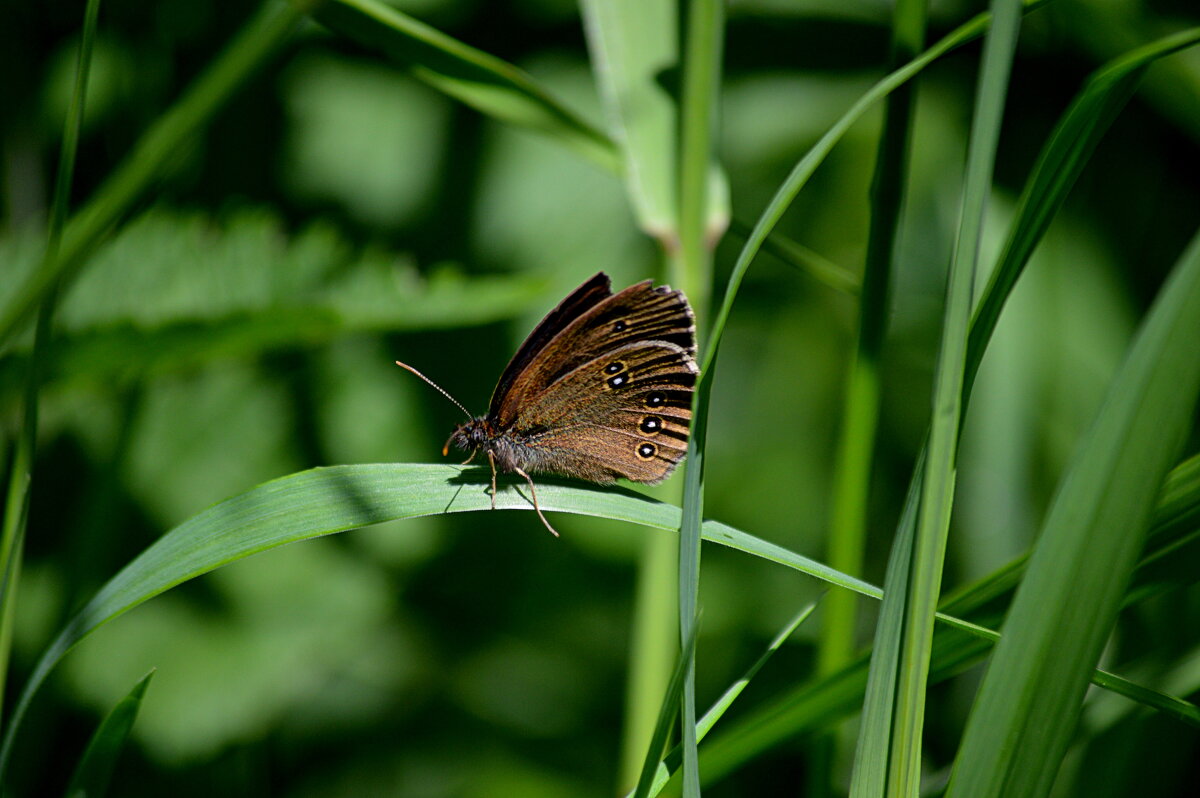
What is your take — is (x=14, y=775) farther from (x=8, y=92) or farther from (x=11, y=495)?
(x=8, y=92)

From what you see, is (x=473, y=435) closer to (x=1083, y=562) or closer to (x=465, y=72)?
(x=465, y=72)

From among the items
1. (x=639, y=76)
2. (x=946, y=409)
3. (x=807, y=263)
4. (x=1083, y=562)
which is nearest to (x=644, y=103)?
(x=639, y=76)

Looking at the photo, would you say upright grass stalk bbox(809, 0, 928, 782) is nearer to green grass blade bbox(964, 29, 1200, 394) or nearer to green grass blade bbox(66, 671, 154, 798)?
green grass blade bbox(964, 29, 1200, 394)

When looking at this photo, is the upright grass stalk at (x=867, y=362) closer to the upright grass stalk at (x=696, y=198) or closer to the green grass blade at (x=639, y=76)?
the upright grass stalk at (x=696, y=198)

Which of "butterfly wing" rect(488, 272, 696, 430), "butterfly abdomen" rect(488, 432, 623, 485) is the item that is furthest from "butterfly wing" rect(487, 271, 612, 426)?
"butterfly abdomen" rect(488, 432, 623, 485)

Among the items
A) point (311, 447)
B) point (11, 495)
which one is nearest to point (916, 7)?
point (11, 495)
